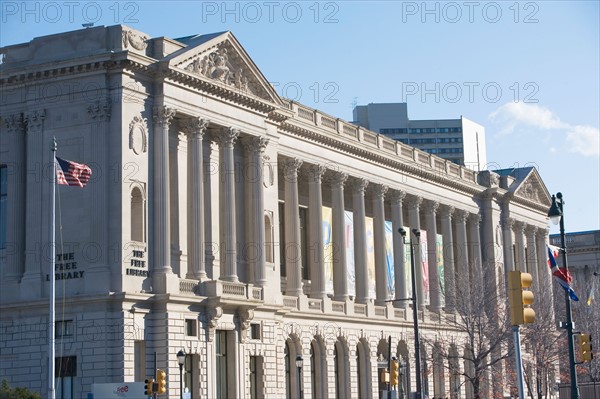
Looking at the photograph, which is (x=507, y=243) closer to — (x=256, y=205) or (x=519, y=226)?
(x=519, y=226)

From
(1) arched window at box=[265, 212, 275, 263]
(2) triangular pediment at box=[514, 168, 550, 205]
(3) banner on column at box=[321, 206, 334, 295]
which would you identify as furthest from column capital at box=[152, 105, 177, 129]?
(2) triangular pediment at box=[514, 168, 550, 205]

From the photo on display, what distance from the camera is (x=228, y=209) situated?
6981 centimetres

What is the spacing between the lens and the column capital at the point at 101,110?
6168 cm

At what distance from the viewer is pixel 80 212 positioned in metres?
62.0

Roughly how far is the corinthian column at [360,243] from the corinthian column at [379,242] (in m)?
2.87

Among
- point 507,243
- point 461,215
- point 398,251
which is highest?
point 461,215

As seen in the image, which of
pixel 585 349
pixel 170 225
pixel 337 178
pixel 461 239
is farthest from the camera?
pixel 461 239

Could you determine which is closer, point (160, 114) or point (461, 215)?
point (160, 114)

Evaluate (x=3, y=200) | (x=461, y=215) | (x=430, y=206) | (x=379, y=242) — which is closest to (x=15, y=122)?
(x=3, y=200)

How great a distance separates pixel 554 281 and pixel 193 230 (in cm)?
5223

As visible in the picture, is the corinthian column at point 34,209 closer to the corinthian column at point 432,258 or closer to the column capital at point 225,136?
the column capital at point 225,136

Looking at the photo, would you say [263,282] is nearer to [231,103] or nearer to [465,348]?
[231,103]

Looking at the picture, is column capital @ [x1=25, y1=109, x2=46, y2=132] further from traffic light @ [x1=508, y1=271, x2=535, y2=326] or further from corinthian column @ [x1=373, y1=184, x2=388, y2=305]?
traffic light @ [x1=508, y1=271, x2=535, y2=326]

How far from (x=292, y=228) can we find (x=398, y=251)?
721 inches
